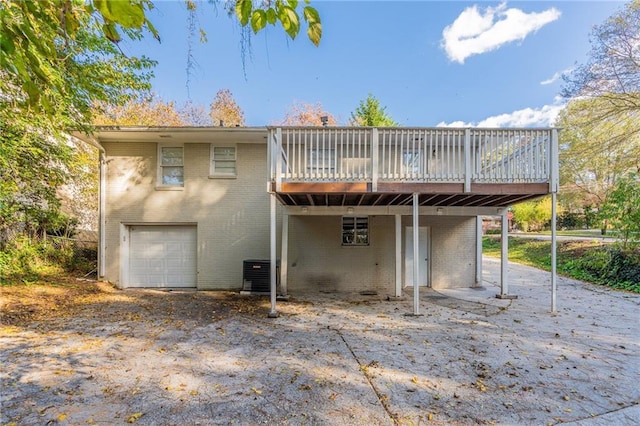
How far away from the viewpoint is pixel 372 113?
18.1 meters

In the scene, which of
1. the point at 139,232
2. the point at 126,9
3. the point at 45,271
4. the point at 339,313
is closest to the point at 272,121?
the point at 139,232

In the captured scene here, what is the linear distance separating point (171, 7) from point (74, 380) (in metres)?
4.07

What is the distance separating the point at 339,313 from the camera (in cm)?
624

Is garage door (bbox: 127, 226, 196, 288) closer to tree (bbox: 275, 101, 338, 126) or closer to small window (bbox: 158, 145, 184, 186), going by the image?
small window (bbox: 158, 145, 184, 186)

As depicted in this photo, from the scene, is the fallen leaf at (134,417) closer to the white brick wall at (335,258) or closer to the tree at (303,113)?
the white brick wall at (335,258)

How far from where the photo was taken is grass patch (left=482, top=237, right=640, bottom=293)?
8.92 meters

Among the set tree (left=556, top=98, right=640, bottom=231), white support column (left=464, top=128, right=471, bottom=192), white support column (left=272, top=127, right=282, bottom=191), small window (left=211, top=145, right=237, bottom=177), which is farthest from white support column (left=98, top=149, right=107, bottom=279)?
tree (left=556, top=98, right=640, bottom=231)

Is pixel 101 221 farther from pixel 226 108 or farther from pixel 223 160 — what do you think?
pixel 226 108

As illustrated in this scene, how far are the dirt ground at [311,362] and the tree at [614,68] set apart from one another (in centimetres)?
901

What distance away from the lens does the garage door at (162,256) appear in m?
8.50

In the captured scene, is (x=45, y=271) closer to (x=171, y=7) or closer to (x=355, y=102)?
(x=171, y=7)

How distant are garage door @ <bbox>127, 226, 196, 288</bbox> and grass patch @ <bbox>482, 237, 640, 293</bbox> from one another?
42.1ft

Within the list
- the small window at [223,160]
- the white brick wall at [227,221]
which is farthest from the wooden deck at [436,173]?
the small window at [223,160]

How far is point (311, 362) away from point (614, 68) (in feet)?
49.4
